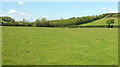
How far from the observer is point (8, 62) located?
37.4ft

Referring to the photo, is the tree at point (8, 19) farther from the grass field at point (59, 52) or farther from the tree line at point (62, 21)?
the grass field at point (59, 52)

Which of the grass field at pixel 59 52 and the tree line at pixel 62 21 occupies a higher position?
the tree line at pixel 62 21

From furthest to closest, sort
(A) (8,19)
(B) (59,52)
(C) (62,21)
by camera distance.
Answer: (C) (62,21) → (A) (8,19) → (B) (59,52)

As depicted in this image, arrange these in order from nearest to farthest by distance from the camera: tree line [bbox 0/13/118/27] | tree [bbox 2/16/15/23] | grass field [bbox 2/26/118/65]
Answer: grass field [bbox 2/26/118/65], tree line [bbox 0/13/118/27], tree [bbox 2/16/15/23]

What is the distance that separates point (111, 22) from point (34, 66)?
118 m

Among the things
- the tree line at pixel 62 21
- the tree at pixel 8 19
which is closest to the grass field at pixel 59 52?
the tree line at pixel 62 21

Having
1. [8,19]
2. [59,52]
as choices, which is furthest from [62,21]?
[59,52]

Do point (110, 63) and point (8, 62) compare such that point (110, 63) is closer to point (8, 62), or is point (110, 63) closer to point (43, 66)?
point (43, 66)

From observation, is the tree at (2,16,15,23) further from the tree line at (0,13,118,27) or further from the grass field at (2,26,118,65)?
the grass field at (2,26,118,65)

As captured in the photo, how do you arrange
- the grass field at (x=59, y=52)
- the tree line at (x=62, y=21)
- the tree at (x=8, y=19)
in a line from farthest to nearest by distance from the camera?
the tree at (x=8, y=19) → the tree line at (x=62, y=21) → the grass field at (x=59, y=52)

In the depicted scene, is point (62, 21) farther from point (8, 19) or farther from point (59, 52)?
point (59, 52)

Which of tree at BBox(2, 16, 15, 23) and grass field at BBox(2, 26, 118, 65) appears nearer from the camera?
grass field at BBox(2, 26, 118, 65)

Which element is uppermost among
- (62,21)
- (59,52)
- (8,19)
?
(8,19)

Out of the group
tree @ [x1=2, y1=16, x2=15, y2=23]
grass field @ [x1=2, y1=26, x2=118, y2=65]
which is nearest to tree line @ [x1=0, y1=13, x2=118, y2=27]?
tree @ [x1=2, y1=16, x2=15, y2=23]
